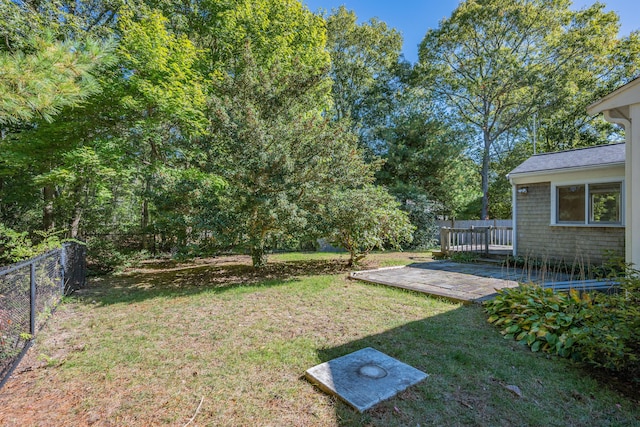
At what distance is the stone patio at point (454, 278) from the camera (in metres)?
5.62

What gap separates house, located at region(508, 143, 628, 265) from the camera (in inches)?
286

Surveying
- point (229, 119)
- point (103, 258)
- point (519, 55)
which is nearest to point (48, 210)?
point (103, 258)

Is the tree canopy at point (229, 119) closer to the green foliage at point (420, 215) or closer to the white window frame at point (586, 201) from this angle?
the green foliage at point (420, 215)

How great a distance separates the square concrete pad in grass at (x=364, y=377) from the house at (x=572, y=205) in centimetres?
594

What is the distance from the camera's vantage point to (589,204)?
765 cm

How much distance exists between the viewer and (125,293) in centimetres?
627

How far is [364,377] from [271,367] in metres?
0.99

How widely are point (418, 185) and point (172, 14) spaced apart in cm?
1488

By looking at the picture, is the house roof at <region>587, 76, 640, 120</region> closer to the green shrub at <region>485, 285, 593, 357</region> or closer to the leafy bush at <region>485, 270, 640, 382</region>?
the leafy bush at <region>485, 270, 640, 382</region>

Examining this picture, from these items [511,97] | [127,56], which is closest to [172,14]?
[127,56]

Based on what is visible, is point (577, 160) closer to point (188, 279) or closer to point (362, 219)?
point (362, 219)

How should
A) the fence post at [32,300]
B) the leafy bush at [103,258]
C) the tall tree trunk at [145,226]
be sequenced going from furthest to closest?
the tall tree trunk at [145,226] < the leafy bush at [103,258] < the fence post at [32,300]

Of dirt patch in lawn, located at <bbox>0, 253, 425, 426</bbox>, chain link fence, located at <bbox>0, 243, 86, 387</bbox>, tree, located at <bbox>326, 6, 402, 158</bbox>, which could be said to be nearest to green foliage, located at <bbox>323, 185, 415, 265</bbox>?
dirt patch in lawn, located at <bbox>0, 253, 425, 426</bbox>

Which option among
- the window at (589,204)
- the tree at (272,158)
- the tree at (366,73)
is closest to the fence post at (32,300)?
the tree at (272,158)
